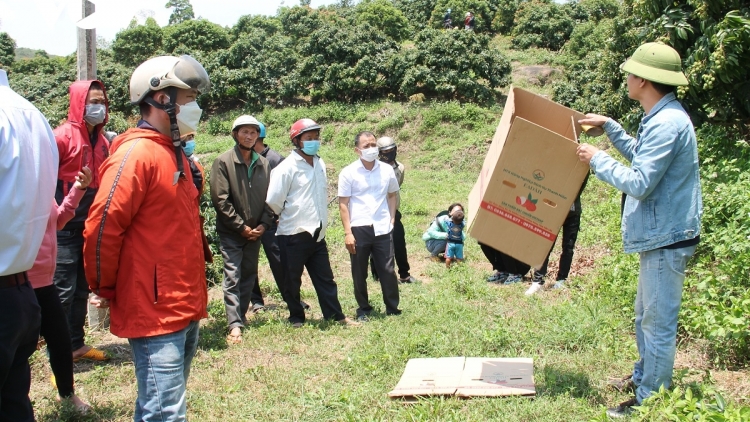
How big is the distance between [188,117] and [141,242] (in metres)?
0.60

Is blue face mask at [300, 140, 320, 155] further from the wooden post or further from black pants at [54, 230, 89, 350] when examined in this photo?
black pants at [54, 230, 89, 350]

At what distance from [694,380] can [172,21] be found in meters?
51.5

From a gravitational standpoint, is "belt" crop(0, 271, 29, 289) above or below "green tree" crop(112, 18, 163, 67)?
below

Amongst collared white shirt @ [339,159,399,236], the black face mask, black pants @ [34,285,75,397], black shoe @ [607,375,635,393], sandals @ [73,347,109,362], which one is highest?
the black face mask

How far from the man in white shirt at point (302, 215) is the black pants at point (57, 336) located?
7.29 feet

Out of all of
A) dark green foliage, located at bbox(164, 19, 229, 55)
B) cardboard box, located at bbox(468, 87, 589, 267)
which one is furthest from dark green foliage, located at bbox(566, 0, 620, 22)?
cardboard box, located at bbox(468, 87, 589, 267)

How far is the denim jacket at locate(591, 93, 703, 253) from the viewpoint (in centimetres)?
312

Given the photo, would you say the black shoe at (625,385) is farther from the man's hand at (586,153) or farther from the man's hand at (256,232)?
the man's hand at (256,232)

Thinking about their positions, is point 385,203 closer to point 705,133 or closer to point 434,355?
point 434,355

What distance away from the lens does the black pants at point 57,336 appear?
347 cm

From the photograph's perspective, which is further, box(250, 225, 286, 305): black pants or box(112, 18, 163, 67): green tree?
box(112, 18, 163, 67): green tree

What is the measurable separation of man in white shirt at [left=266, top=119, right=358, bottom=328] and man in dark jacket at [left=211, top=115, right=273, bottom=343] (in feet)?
0.71

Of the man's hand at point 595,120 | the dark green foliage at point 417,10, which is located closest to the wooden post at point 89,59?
the man's hand at point 595,120

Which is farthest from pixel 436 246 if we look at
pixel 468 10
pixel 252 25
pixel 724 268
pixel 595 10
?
pixel 468 10
